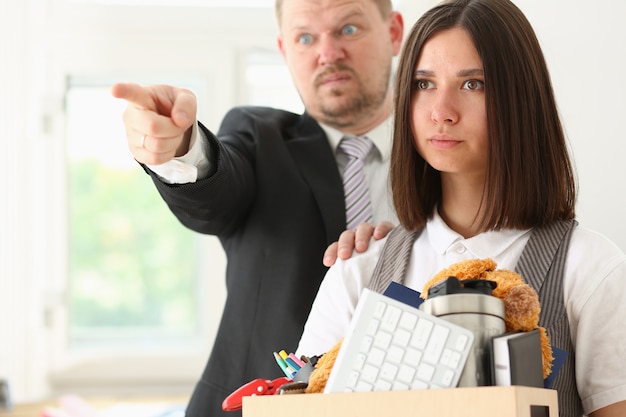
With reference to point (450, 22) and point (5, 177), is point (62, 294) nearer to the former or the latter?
point (5, 177)

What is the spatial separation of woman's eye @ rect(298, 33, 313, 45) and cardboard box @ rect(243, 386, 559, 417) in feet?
3.41

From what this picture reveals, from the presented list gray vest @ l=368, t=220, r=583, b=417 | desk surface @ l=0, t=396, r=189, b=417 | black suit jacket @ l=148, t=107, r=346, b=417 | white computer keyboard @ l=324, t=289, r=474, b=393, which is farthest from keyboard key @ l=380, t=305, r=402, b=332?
desk surface @ l=0, t=396, r=189, b=417

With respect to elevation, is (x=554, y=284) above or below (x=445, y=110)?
below

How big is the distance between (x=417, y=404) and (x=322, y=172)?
96 centimetres

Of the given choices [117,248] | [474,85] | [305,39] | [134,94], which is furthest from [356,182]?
[117,248]

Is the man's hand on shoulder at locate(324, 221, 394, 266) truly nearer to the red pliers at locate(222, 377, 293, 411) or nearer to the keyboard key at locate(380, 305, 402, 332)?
the red pliers at locate(222, 377, 293, 411)

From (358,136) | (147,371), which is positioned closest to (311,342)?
(358,136)

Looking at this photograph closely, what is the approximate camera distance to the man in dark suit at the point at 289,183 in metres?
1.51

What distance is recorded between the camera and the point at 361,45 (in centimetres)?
165

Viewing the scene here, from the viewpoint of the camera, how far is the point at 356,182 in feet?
5.21

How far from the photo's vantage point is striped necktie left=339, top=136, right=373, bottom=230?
1553 mm

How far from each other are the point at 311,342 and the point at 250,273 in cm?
41

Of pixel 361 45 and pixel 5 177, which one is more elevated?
pixel 361 45

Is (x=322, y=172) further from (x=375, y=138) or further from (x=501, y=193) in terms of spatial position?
(x=501, y=193)
